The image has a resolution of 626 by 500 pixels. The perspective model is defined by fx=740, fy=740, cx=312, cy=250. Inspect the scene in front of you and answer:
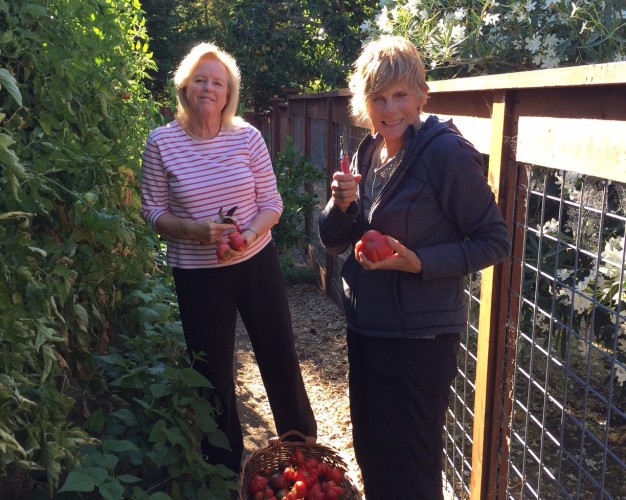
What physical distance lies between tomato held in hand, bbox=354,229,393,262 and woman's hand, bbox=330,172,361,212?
238 mm

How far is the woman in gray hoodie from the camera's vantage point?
7.09 feet

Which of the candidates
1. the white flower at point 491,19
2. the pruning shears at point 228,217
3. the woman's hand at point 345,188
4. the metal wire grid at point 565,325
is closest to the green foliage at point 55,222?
the pruning shears at point 228,217

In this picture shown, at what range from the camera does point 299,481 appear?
3.09 metres

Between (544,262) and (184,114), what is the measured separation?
1.87m

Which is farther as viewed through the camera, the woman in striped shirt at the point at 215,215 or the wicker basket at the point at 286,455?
the wicker basket at the point at 286,455

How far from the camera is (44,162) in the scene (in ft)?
7.00

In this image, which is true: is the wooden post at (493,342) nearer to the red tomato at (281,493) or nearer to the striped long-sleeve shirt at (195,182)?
the red tomato at (281,493)

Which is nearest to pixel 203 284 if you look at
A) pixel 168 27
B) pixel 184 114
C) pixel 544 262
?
pixel 184 114

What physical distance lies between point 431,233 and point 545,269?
1625 millimetres

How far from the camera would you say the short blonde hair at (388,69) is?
223cm

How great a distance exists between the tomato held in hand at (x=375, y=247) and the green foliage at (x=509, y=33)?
7.79 feet

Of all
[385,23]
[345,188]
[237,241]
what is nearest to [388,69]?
[345,188]

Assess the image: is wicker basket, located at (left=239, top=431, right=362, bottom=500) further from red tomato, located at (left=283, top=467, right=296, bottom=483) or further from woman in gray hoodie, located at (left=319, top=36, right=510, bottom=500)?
woman in gray hoodie, located at (left=319, top=36, right=510, bottom=500)

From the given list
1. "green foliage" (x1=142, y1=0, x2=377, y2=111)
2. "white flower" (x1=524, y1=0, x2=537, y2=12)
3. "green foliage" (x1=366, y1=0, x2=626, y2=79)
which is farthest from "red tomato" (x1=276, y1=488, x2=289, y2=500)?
"green foliage" (x1=142, y1=0, x2=377, y2=111)
